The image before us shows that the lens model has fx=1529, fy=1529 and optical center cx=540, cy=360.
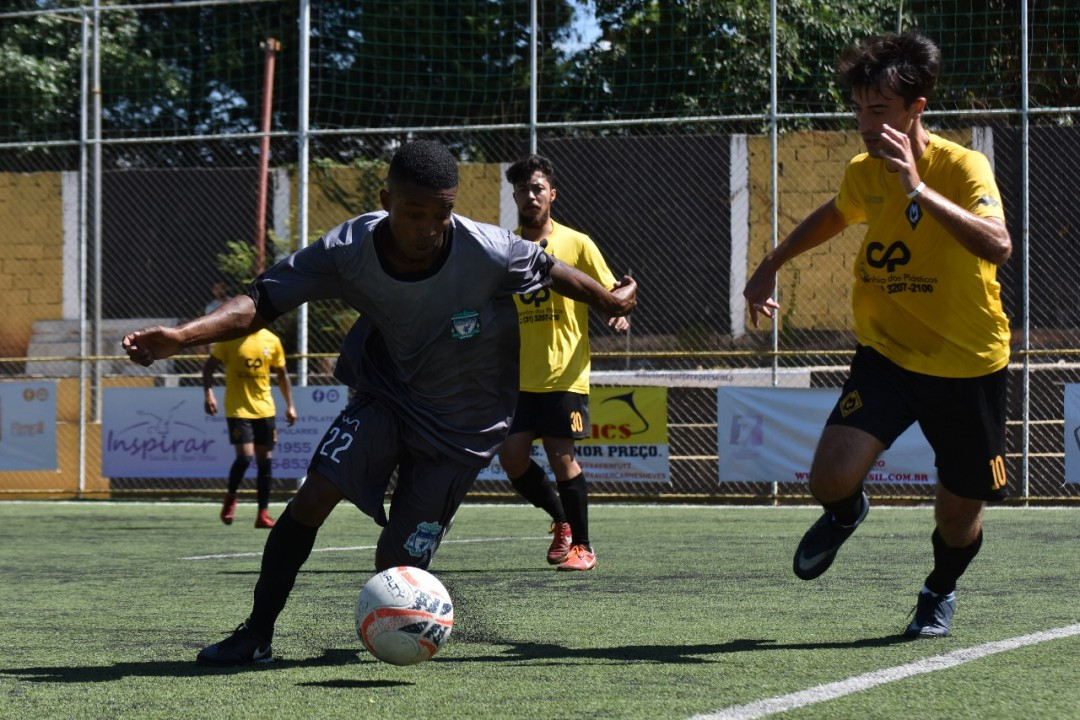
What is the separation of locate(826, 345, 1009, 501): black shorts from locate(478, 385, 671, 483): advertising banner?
9520 mm

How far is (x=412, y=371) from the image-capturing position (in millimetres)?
4762

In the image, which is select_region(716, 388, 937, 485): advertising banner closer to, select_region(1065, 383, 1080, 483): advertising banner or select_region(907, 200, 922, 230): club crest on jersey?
select_region(1065, 383, 1080, 483): advertising banner

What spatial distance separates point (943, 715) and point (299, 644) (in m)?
2.34

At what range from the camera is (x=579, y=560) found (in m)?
8.12

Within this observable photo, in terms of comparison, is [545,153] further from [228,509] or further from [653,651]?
[653,651]

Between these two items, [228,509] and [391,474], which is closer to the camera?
[391,474]

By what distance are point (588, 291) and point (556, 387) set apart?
3.38 meters

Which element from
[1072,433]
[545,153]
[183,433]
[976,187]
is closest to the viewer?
[976,187]

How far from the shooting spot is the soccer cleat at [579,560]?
8070 mm

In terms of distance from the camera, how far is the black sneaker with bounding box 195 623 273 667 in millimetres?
4695

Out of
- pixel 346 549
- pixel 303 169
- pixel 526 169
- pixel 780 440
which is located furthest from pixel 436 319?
pixel 303 169

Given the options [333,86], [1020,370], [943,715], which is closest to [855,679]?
[943,715]

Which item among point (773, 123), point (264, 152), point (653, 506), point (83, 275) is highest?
point (264, 152)

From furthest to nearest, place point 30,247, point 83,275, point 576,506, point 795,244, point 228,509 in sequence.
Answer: point 30,247
point 83,275
point 228,509
point 576,506
point 795,244
